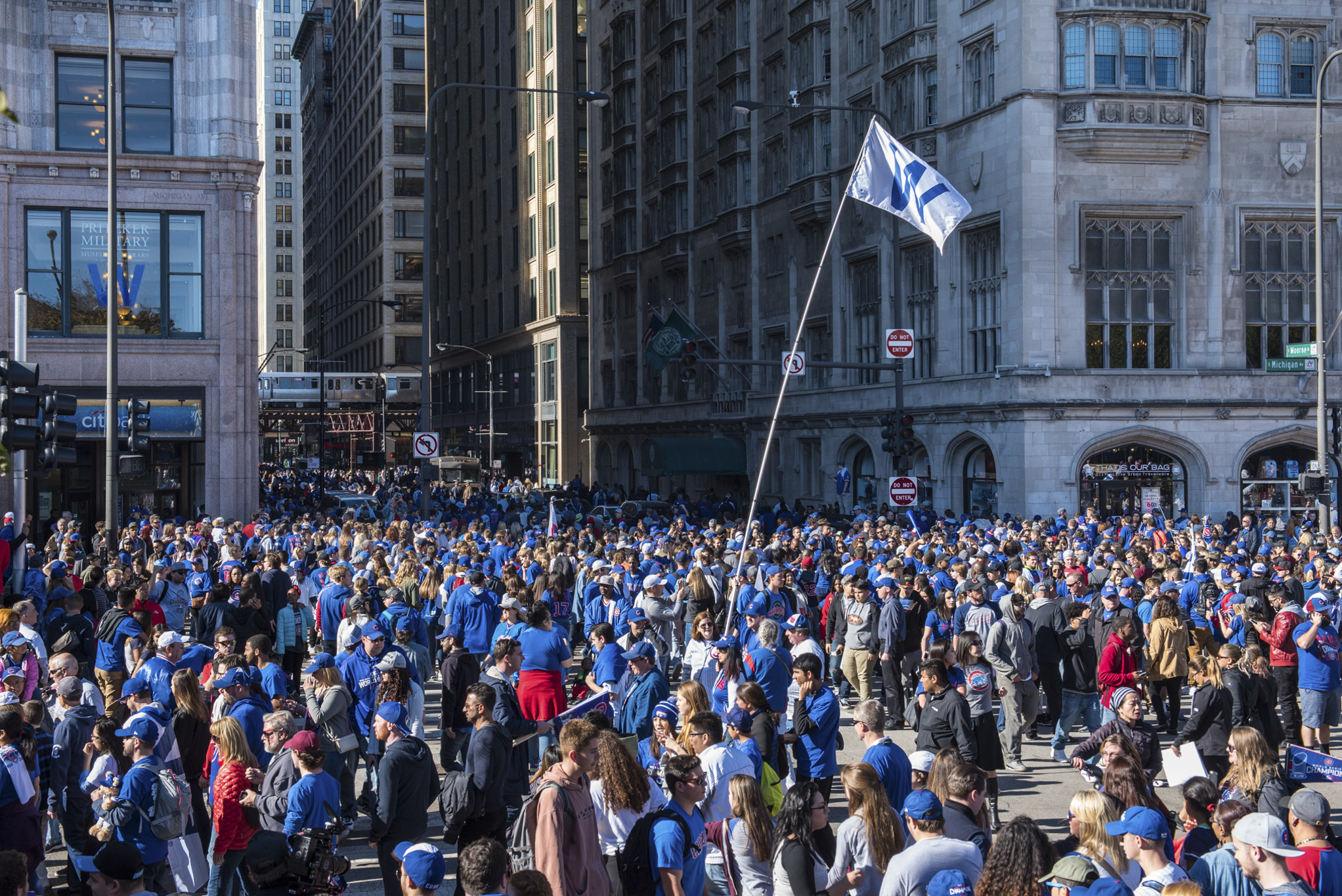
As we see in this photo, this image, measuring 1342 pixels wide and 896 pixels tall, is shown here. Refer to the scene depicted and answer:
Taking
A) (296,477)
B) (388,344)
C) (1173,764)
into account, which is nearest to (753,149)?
(296,477)

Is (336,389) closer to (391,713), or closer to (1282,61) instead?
(1282,61)

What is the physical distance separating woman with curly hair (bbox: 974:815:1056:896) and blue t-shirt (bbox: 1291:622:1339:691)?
Result: 28.2 feet

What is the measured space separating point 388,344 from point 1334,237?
263ft

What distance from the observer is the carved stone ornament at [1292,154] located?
3541 centimetres

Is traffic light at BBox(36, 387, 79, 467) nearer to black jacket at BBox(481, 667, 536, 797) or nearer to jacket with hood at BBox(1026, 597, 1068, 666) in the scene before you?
black jacket at BBox(481, 667, 536, 797)

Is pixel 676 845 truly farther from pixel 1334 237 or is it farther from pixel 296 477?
pixel 296 477

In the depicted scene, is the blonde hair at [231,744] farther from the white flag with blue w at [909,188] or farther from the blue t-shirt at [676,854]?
the white flag with blue w at [909,188]

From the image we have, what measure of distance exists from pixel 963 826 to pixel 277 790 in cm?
408

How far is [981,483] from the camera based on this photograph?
3653cm

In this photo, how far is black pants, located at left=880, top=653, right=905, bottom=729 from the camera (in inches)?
589

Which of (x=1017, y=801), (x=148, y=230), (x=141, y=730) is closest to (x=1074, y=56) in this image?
(x=148, y=230)

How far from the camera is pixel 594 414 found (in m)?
67.9

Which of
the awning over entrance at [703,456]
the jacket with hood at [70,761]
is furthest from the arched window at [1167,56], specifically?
the jacket with hood at [70,761]

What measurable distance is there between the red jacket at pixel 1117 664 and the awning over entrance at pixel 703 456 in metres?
38.8
